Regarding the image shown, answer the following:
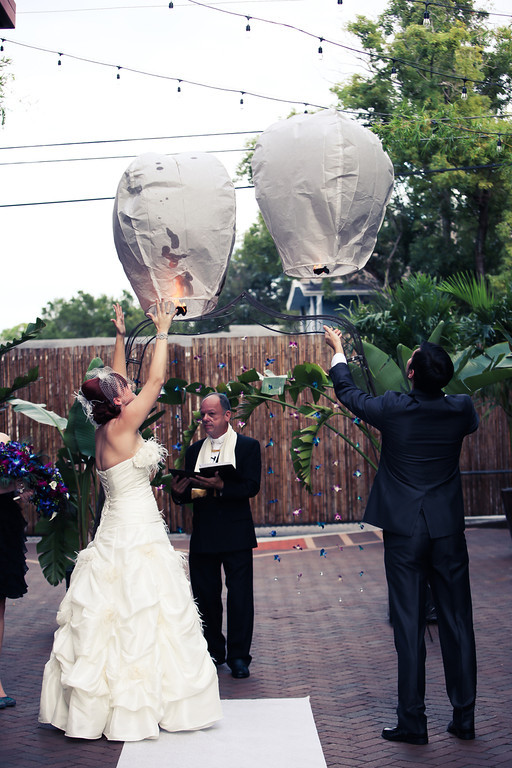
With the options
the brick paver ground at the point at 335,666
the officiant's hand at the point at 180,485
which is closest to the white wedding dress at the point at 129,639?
the brick paver ground at the point at 335,666

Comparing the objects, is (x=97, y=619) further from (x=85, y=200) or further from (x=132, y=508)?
(x=85, y=200)

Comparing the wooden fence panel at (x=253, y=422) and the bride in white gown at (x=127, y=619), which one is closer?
the bride in white gown at (x=127, y=619)

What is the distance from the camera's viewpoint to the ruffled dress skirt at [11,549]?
5.21 meters

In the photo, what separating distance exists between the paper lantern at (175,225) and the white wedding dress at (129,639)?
114cm

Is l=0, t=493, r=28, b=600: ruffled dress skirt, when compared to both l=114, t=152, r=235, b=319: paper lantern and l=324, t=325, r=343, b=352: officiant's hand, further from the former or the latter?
l=324, t=325, r=343, b=352: officiant's hand

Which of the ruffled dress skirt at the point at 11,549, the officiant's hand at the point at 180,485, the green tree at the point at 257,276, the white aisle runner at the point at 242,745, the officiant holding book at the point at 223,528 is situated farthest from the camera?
the green tree at the point at 257,276

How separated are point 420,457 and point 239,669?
7.32 ft

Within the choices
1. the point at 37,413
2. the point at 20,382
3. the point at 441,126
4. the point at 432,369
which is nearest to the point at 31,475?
the point at 432,369

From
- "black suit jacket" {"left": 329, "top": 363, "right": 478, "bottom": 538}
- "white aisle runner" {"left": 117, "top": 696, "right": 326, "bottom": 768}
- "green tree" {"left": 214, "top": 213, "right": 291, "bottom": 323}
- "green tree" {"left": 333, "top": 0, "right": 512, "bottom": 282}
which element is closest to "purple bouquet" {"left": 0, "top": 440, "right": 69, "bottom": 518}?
"white aisle runner" {"left": 117, "top": 696, "right": 326, "bottom": 768}

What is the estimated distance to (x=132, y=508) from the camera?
4742mm

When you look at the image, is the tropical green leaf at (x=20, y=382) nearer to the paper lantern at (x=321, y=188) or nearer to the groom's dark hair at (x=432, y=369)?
the paper lantern at (x=321, y=188)

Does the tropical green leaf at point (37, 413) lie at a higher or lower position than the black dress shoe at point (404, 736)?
higher

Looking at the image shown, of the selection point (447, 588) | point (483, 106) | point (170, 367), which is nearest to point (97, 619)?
point (447, 588)

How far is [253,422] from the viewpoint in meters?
12.5
